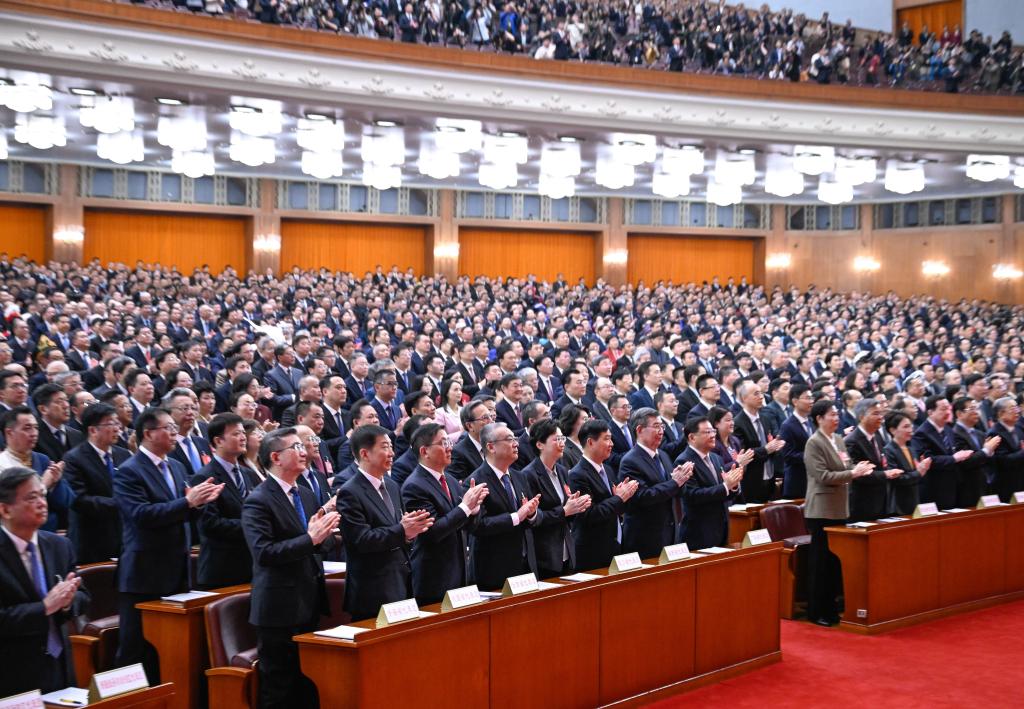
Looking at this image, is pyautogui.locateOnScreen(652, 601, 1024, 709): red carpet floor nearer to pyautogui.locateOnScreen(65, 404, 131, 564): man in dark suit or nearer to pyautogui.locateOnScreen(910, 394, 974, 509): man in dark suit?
pyautogui.locateOnScreen(910, 394, 974, 509): man in dark suit

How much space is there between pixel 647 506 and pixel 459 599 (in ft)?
5.36

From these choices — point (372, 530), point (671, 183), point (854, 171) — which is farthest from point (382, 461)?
point (854, 171)

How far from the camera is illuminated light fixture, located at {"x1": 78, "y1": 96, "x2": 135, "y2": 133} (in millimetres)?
10289

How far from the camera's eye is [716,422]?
21.0ft

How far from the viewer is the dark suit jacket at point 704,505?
5.36 m

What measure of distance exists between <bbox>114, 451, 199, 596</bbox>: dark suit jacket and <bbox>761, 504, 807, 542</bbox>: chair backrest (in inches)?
144

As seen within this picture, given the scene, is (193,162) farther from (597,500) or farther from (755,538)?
(755,538)

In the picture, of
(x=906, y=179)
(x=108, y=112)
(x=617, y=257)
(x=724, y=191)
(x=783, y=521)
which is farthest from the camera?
(x=617, y=257)

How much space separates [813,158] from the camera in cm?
1319

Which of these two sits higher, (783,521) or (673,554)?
(673,554)

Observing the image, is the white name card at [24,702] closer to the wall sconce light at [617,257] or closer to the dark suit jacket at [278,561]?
the dark suit jacket at [278,561]

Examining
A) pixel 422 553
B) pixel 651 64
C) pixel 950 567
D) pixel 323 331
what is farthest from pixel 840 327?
pixel 422 553

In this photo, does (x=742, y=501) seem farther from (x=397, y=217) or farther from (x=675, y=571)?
(x=397, y=217)

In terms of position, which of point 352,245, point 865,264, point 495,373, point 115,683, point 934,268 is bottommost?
point 115,683
